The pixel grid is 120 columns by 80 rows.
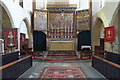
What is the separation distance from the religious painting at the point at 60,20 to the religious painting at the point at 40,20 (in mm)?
884

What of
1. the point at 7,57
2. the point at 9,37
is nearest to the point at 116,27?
the point at 7,57

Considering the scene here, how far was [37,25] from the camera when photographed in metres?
12.9

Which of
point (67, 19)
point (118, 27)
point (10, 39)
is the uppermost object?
point (67, 19)

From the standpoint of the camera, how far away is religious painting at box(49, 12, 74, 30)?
45.4ft

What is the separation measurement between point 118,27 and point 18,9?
7952 millimetres

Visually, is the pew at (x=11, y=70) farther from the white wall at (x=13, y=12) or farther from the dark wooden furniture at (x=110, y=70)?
the white wall at (x=13, y=12)

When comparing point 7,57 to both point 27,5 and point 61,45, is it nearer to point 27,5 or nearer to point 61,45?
point 61,45

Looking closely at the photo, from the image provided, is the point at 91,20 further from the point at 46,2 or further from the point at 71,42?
the point at 46,2

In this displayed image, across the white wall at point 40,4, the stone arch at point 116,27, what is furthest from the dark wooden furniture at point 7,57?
the white wall at point 40,4

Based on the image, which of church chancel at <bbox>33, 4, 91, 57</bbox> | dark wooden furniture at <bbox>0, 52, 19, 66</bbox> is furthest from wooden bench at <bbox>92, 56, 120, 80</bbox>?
church chancel at <bbox>33, 4, 91, 57</bbox>

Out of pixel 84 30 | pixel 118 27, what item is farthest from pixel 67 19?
pixel 118 27

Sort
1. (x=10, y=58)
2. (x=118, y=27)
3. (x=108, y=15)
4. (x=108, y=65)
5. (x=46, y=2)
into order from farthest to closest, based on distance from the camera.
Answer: (x=46, y=2)
(x=108, y=15)
(x=118, y=27)
(x=10, y=58)
(x=108, y=65)

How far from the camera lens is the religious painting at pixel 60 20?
13.8 meters

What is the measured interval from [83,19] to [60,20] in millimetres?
2696
